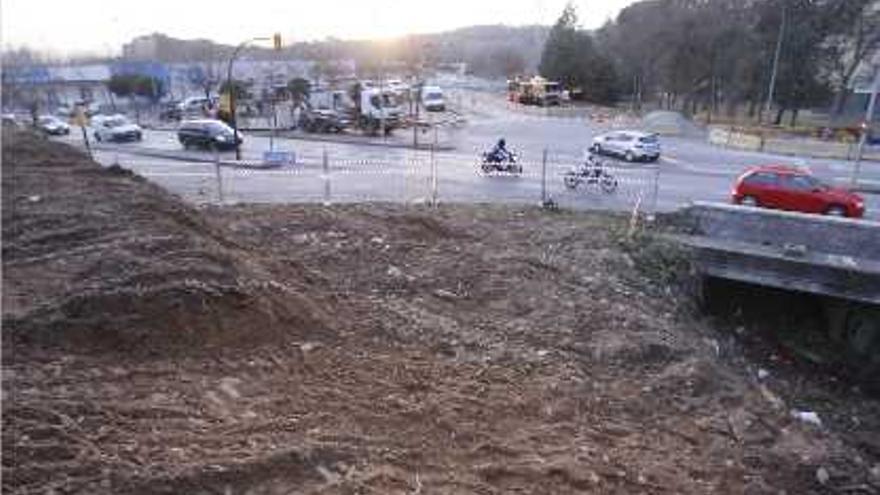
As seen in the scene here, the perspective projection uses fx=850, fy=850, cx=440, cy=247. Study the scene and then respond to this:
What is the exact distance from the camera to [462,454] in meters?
9.45

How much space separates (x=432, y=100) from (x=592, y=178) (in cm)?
4795

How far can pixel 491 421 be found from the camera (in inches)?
409

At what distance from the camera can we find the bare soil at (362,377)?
8508 millimetres

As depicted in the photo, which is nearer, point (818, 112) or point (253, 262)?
point (253, 262)

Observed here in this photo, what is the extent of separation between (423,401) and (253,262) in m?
5.13

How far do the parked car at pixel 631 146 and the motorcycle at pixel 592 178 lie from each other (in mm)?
9747

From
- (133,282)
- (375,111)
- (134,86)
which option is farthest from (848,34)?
(134,86)

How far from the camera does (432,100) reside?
74.0 metres

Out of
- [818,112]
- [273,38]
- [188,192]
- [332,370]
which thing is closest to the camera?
[332,370]

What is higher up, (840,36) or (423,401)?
(840,36)

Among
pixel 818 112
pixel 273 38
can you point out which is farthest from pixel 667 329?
pixel 818 112

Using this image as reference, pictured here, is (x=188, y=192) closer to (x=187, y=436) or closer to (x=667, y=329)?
(x=667, y=329)

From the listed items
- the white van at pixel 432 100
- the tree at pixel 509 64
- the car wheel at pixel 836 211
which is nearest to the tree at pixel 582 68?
the white van at pixel 432 100

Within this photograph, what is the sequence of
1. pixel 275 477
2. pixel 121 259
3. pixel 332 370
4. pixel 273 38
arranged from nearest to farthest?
pixel 275 477
pixel 332 370
pixel 121 259
pixel 273 38
